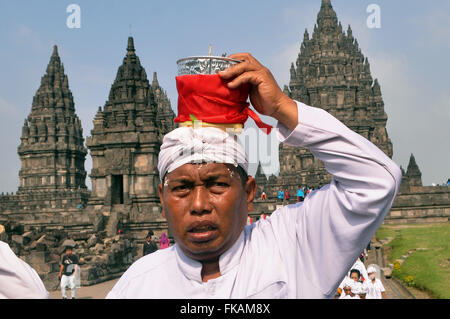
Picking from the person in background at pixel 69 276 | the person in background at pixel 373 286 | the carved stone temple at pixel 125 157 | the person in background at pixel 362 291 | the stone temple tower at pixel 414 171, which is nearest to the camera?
the person in background at pixel 362 291

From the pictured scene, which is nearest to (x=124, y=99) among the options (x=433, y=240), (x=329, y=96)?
(x=433, y=240)

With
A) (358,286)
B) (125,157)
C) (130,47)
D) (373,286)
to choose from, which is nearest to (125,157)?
(125,157)

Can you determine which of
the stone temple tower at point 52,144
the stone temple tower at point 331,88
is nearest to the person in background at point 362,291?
the stone temple tower at point 331,88

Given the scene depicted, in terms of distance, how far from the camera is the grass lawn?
33.2ft

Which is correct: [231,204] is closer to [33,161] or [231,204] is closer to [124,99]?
[124,99]

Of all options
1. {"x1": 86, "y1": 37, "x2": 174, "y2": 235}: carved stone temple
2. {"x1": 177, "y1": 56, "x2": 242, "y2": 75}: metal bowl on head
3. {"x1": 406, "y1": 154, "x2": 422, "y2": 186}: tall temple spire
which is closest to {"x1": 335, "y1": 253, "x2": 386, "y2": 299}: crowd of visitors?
{"x1": 177, "y1": 56, "x2": 242, "y2": 75}: metal bowl on head

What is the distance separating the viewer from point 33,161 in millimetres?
50562

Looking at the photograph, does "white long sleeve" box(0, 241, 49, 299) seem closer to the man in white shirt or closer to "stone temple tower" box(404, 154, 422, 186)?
the man in white shirt

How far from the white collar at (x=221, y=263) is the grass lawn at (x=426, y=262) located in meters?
7.87

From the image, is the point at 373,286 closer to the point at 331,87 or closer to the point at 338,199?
the point at 338,199

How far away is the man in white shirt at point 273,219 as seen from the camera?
1.76 m

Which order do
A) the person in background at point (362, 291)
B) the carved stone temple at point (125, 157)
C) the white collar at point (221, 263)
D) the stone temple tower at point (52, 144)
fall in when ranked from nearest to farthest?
the white collar at point (221, 263) → the person in background at point (362, 291) → the carved stone temple at point (125, 157) → the stone temple tower at point (52, 144)

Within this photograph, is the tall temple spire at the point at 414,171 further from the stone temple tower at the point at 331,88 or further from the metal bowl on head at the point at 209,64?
the metal bowl on head at the point at 209,64
